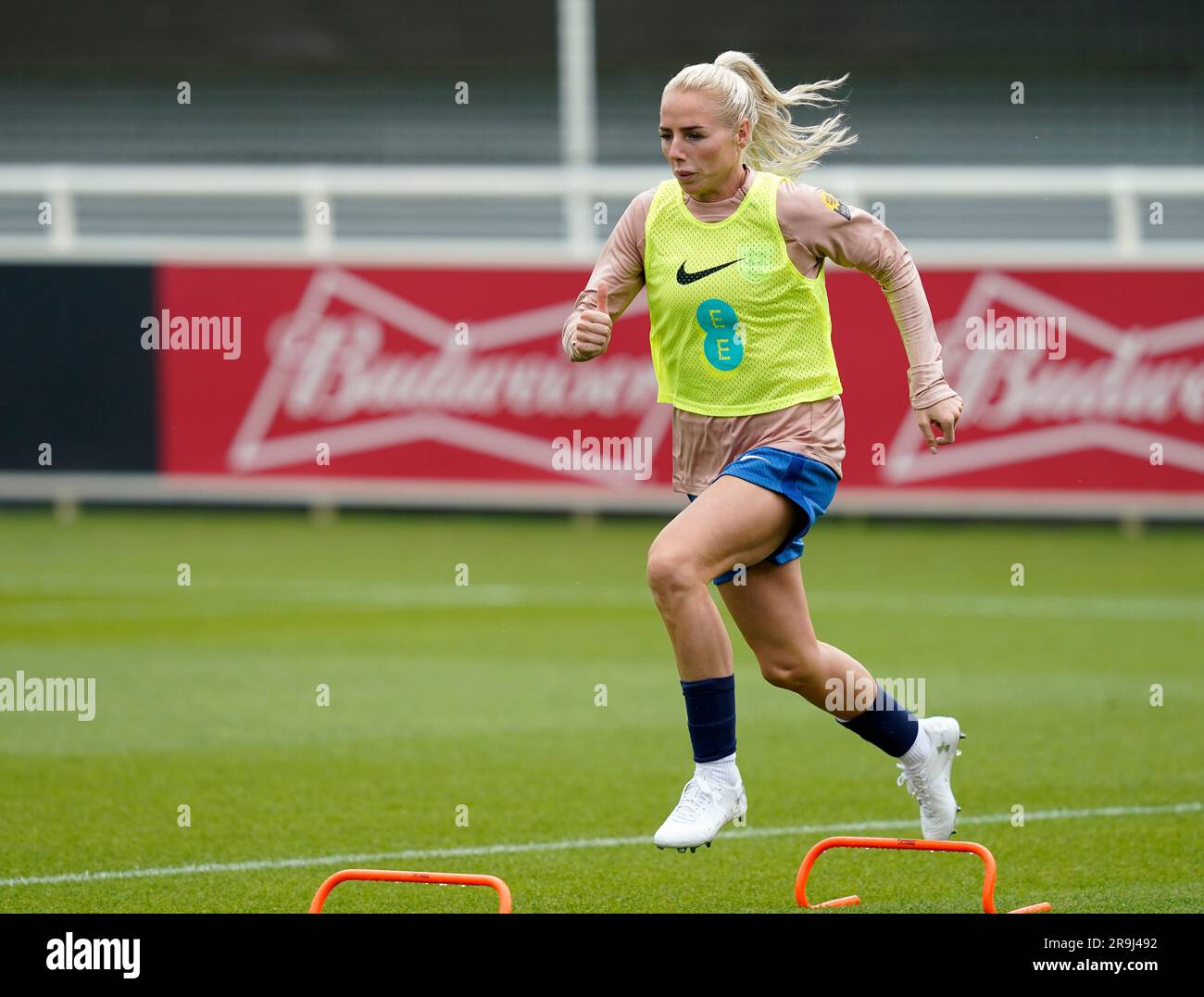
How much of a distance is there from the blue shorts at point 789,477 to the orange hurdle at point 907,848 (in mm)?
790

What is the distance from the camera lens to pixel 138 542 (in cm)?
1455

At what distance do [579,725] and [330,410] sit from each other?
21.5ft

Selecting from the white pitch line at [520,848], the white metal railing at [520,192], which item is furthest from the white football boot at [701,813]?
the white metal railing at [520,192]

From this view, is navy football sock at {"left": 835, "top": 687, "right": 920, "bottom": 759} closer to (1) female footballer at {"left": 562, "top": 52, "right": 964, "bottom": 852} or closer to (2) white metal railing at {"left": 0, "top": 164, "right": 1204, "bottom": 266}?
(1) female footballer at {"left": 562, "top": 52, "right": 964, "bottom": 852}

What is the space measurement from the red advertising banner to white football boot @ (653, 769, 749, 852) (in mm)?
9014

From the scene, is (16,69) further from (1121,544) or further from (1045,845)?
(1045,845)

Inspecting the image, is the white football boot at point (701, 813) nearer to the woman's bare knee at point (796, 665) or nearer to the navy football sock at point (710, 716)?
the navy football sock at point (710, 716)

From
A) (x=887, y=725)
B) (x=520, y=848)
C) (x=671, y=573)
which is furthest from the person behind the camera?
(x=520, y=848)

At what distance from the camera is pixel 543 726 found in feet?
28.7

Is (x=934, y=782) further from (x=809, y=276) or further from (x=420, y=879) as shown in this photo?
(x=420, y=879)

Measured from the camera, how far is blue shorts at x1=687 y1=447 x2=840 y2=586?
5.38 meters

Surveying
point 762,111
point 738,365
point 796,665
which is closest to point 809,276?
point 738,365

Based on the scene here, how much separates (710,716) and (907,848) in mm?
645

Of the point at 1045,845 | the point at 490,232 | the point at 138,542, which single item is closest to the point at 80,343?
the point at 138,542
